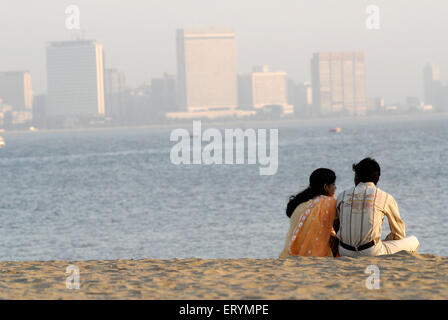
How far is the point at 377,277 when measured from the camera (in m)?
8.80

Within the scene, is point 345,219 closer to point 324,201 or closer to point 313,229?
point 324,201

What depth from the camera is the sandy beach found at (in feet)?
27.2

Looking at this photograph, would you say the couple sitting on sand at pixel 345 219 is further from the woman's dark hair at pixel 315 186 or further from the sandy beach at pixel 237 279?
the sandy beach at pixel 237 279

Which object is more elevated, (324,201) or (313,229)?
(324,201)

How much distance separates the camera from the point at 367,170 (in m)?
9.26

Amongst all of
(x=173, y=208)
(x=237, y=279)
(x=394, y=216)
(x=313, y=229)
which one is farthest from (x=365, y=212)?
(x=173, y=208)

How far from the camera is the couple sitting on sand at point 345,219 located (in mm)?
9219

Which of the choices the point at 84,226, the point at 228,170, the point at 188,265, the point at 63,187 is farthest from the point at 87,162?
the point at 188,265

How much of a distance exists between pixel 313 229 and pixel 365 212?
0.68 meters

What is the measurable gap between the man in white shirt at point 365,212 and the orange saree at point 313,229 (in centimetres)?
13

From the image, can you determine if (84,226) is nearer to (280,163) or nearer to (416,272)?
(416,272)

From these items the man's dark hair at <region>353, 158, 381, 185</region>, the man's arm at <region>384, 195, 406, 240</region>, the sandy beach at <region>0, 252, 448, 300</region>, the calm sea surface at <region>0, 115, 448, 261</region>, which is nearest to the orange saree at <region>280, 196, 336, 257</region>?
the sandy beach at <region>0, 252, 448, 300</region>

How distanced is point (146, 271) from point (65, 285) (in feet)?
3.84

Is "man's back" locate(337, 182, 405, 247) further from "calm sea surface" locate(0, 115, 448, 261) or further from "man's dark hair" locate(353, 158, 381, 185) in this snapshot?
"calm sea surface" locate(0, 115, 448, 261)
